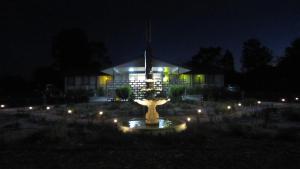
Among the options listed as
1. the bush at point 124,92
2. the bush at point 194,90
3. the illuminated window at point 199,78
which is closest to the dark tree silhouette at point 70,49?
the illuminated window at point 199,78

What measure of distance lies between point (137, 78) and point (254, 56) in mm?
17240

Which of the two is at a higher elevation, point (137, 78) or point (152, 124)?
point (137, 78)

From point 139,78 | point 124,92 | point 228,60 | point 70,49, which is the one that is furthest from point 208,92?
point 70,49

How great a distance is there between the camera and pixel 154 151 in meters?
7.45

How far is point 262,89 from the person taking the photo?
1314 inches

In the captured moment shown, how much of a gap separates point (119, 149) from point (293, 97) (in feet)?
72.8

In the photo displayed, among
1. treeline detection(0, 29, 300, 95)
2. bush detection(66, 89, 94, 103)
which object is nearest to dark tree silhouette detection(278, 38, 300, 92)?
treeline detection(0, 29, 300, 95)

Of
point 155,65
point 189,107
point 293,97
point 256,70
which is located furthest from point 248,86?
point 189,107

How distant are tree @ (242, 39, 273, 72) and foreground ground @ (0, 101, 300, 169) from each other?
3283 centimetres

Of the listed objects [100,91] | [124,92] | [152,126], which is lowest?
[152,126]

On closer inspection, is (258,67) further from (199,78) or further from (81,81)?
(81,81)

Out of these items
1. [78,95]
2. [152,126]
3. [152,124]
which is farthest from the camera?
[78,95]

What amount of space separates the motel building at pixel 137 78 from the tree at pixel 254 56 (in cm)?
804

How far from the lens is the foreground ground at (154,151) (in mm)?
6336
